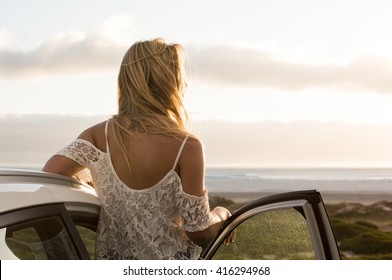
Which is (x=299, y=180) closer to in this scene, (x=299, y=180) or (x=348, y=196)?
(x=299, y=180)

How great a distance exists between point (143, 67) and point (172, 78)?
160mm

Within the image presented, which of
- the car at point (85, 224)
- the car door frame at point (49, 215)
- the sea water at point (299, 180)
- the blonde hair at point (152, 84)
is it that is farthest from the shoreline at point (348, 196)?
the car door frame at point (49, 215)

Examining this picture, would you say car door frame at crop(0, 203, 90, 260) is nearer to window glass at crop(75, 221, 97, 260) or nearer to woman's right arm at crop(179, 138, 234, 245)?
window glass at crop(75, 221, 97, 260)

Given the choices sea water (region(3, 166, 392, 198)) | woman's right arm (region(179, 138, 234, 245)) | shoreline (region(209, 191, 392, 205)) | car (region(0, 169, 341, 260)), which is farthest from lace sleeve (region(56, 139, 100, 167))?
sea water (region(3, 166, 392, 198))

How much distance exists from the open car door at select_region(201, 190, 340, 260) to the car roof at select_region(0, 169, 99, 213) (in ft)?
2.39

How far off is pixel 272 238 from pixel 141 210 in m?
0.70

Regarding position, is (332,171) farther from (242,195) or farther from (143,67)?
(143,67)

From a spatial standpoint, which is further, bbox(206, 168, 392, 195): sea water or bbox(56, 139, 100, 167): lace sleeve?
bbox(206, 168, 392, 195): sea water

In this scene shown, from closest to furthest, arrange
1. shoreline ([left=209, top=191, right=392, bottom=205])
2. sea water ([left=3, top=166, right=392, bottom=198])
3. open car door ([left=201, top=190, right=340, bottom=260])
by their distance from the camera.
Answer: open car door ([left=201, top=190, right=340, bottom=260]) → shoreline ([left=209, top=191, right=392, bottom=205]) → sea water ([left=3, top=166, right=392, bottom=198])

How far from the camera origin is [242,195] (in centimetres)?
3706

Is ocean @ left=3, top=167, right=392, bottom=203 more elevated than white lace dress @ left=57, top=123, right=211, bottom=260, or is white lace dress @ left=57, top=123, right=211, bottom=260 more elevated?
white lace dress @ left=57, top=123, right=211, bottom=260

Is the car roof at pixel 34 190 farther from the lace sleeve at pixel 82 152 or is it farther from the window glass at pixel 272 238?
the window glass at pixel 272 238

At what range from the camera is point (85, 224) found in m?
2.72

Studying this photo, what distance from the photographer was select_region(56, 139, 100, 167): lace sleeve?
3.16 metres
